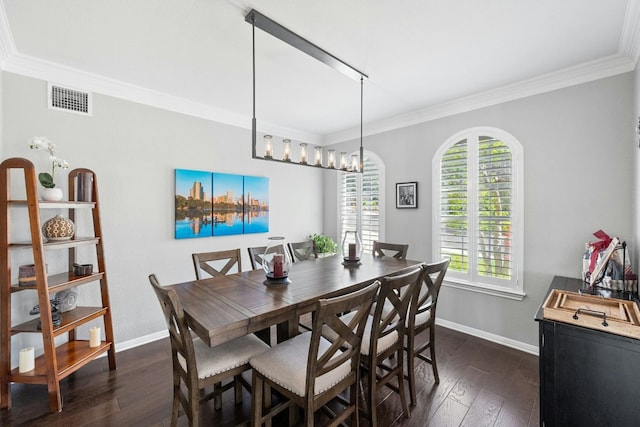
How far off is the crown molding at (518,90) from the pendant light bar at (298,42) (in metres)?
1.39

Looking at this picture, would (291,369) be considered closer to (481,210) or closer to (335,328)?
(335,328)

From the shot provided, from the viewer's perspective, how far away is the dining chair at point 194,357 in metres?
1.49

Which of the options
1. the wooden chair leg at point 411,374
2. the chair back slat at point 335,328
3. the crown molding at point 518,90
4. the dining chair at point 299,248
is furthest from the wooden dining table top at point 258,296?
the crown molding at point 518,90

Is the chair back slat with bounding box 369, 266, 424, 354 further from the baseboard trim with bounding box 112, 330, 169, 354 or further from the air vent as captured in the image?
the air vent

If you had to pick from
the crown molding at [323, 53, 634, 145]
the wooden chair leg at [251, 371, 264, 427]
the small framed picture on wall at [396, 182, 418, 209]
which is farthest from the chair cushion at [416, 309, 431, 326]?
the crown molding at [323, 53, 634, 145]

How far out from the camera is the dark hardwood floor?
77.9 inches

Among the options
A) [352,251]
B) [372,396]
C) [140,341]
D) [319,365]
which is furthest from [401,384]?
[140,341]

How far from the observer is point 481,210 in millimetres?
3203

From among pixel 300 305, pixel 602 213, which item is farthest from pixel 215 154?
pixel 602 213

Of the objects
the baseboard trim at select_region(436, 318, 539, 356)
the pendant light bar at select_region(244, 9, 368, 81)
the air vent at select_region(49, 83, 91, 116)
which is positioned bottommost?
the baseboard trim at select_region(436, 318, 539, 356)

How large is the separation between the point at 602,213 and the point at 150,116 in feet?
15.0

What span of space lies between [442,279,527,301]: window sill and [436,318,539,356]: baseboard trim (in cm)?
45

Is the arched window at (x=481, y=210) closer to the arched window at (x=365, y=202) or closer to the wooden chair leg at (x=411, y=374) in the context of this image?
the arched window at (x=365, y=202)

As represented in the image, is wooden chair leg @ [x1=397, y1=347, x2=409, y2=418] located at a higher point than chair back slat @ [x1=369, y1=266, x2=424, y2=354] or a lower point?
lower
